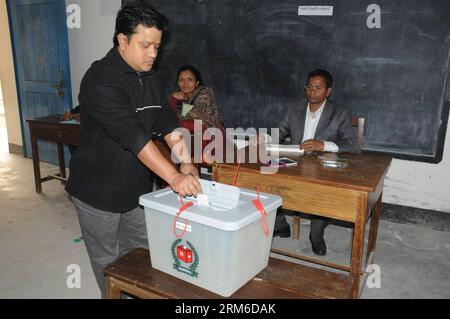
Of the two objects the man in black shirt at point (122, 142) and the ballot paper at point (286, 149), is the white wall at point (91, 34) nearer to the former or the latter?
the ballot paper at point (286, 149)

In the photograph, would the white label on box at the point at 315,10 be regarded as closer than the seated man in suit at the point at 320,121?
No

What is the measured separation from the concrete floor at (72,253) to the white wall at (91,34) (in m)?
1.77

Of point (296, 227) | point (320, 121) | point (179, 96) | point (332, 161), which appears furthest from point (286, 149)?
point (179, 96)

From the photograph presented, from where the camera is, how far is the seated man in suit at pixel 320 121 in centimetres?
274

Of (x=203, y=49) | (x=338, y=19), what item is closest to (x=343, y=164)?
(x=338, y=19)

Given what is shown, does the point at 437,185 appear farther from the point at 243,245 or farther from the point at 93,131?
the point at 93,131

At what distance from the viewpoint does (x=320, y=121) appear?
279 cm

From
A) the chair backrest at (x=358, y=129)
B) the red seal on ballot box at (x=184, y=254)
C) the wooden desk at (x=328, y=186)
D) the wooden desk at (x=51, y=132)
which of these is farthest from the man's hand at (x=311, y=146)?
the wooden desk at (x=51, y=132)

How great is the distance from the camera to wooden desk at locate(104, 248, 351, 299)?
1310mm

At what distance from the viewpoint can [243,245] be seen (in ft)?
4.05

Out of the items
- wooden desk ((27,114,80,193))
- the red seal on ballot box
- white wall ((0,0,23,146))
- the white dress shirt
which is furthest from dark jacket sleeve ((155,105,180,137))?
white wall ((0,0,23,146))

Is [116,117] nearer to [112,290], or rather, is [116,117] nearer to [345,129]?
[112,290]

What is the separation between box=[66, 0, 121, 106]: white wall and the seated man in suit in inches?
104

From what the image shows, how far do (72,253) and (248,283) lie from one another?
1.88 m
